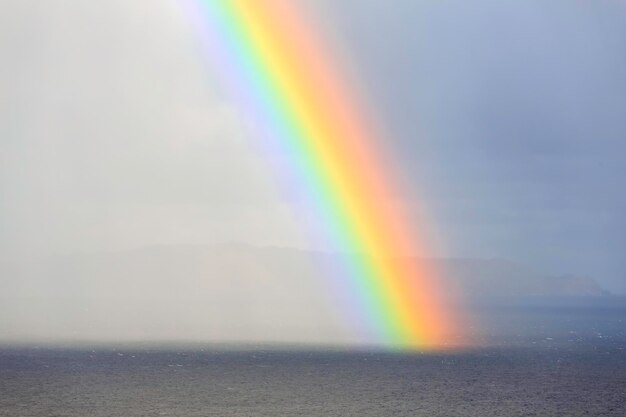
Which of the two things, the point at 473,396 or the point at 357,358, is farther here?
the point at 357,358

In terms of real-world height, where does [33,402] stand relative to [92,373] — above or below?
below

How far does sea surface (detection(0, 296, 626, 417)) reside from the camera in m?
43.3

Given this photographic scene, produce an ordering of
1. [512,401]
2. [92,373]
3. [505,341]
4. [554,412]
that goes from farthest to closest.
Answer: [505,341] < [92,373] < [512,401] < [554,412]

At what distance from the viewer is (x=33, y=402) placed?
43.8 m

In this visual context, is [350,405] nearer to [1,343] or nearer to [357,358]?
[357,358]

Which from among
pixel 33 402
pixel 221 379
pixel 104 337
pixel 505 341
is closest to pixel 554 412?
pixel 221 379

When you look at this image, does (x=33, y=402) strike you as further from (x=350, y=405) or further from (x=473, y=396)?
(x=473, y=396)

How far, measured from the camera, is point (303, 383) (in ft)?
181

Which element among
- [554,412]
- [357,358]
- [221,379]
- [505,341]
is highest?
[505,341]

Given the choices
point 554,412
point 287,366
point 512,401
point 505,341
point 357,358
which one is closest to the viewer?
point 554,412

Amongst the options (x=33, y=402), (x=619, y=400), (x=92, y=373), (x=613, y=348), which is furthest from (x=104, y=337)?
(x=619, y=400)

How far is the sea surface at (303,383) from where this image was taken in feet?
142

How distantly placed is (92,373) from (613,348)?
202 ft

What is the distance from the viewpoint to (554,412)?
43.8 meters
